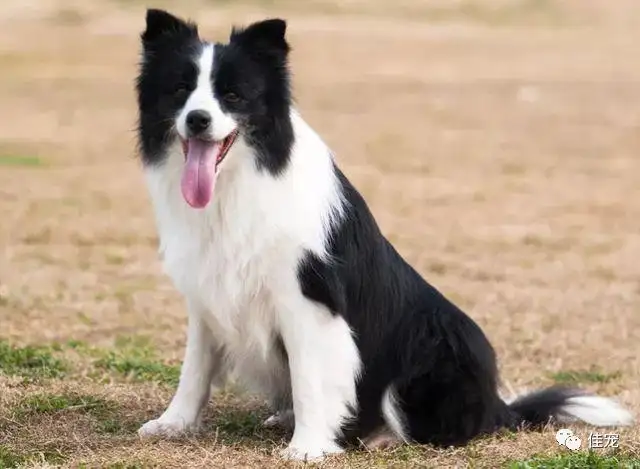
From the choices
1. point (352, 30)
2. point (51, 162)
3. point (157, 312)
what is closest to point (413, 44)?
point (352, 30)

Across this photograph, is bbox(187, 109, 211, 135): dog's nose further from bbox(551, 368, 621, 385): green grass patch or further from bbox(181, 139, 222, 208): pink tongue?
bbox(551, 368, 621, 385): green grass patch

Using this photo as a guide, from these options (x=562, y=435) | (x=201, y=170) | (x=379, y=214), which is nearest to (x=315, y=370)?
(x=201, y=170)

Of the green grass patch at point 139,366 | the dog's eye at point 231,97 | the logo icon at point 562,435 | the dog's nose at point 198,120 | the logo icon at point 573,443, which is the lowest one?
the green grass patch at point 139,366

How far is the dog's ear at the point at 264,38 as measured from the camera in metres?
5.32

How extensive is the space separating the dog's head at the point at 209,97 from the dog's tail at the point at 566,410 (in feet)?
6.53

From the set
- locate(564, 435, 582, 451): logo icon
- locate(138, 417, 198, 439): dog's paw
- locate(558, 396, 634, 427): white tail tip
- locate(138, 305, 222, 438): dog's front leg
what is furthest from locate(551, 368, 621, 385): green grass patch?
locate(138, 417, 198, 439): dog's paw

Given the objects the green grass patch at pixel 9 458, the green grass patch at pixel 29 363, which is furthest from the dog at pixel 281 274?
the green grass patch at pixel 29 363

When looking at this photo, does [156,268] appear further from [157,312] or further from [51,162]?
[51,162]

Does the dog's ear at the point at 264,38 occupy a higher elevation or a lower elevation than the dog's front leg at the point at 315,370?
higher

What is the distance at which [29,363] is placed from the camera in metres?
7.17

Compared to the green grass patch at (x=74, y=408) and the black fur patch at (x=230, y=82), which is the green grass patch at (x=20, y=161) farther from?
the black fur patch at (x=230, y=82)

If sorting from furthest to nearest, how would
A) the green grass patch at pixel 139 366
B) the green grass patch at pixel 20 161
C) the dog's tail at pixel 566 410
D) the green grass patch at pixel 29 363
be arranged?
the green grass patch at pixel 20 161
the green grass patch at pixel 139 366
the green grass patch at pixel 29 363
the dog's tail at pixel 566 410

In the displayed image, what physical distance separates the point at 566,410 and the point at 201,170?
96.0 inches

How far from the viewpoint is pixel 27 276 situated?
10.1 meters
